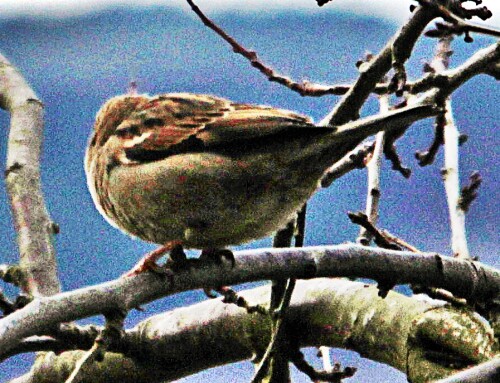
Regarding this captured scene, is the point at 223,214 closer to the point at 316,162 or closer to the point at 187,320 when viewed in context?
the point at 316,162

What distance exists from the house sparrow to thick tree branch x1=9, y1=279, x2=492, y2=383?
0.33 meters

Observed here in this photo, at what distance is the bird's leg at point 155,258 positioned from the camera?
7.77 feet

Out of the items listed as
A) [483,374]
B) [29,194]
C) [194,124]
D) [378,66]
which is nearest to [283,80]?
[194,124]

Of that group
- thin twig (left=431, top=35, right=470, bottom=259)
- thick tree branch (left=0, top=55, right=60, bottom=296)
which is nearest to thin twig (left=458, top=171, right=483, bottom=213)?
thin twig (left=431, top=35, right=470, bottom=259)

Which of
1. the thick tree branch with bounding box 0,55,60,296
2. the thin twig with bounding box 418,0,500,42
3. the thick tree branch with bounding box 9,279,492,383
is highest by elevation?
the thin twig with bounding box 418,0,500,42

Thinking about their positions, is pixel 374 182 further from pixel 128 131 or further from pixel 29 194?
pixel 29 194

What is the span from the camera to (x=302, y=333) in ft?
9.91

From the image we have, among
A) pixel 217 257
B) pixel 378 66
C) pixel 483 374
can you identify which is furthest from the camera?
pixel 217 257

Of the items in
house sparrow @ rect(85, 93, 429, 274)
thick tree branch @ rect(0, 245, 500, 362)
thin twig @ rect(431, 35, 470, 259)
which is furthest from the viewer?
thin twig @ rect(431, 35, 470, 259)

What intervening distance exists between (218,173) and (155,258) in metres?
0.30

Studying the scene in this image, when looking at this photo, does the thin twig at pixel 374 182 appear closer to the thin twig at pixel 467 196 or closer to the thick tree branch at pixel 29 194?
the thin twig at pixel 467 196

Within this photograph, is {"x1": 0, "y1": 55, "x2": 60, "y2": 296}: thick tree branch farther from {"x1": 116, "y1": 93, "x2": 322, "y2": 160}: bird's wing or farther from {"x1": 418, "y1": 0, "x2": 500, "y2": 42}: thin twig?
{"x1": 418, "y1": 0, "x2": 500, "y2": 42}: thin twig

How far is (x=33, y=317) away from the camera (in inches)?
73.8

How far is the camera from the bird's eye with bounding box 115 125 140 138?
9.87 feet
